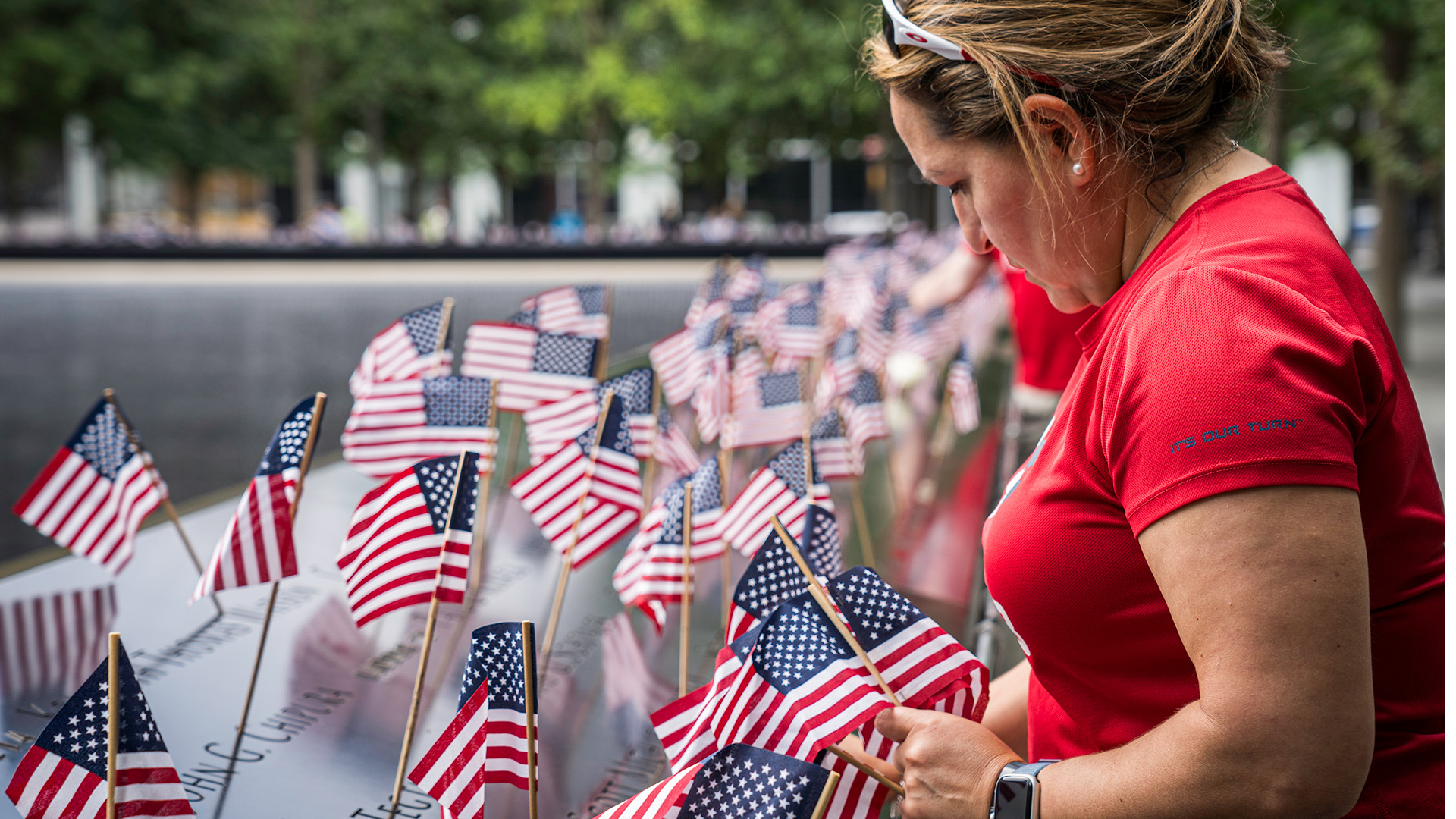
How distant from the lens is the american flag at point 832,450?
3889 mm

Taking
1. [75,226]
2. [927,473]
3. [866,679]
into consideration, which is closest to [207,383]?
[927,473]

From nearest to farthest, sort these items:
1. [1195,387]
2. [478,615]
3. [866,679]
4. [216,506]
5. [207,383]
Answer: [1195,387], [866,679], [478,615], [216,506], [207,383]

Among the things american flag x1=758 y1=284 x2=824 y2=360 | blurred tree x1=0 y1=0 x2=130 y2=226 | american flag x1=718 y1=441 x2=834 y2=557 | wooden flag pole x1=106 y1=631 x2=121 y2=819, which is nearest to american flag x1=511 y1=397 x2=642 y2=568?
american flag x1=718 y1=441 x2=834 y2=557

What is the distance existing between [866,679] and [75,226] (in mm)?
46124

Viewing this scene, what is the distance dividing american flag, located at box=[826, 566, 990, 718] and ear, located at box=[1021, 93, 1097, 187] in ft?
2.25

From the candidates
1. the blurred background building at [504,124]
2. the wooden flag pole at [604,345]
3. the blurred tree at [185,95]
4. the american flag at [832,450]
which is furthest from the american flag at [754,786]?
the blurred tree at [185,95]

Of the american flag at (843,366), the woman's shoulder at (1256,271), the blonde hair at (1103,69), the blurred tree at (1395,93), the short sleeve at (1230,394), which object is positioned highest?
the blurred tree at (1395,93)

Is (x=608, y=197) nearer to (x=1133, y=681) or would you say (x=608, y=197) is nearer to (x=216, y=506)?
(x=216, y=506)

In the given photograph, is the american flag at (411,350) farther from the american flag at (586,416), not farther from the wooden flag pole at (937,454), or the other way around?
the wooden flag pole at (937,454)

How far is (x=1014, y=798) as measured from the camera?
1.45 meters

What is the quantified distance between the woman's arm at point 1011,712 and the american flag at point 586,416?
6.26 feet

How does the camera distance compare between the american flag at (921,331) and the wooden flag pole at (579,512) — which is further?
the american flag at (921,331)

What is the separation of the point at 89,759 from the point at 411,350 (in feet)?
7.95

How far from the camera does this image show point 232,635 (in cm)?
315
